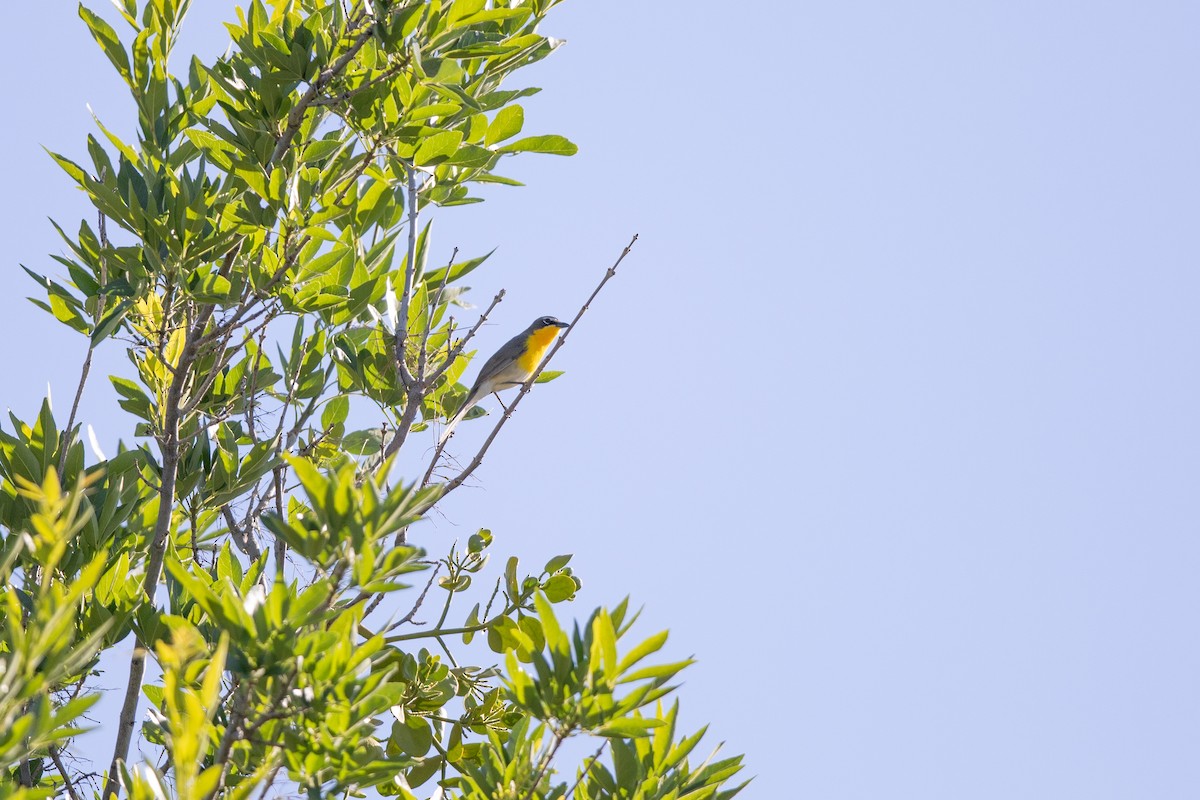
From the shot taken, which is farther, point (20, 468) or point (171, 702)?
point (20, 468)

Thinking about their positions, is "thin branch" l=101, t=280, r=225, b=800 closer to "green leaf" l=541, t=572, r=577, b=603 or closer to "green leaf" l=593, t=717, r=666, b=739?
"green leaf" l=541, t=572, r=577, b=603

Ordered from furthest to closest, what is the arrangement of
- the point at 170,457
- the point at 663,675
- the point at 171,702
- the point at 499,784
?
1. the point at 170,457
2. the point at 499,784
3. the point at 663,675
4. the point at 171,702

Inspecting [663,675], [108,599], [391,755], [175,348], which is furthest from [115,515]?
[663,675]

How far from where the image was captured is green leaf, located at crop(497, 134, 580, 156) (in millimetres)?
4363

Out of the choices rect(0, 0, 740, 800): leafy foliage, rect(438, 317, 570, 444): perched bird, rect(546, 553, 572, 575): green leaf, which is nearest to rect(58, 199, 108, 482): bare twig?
rect(0, 0, 740, 800): leafy foliage

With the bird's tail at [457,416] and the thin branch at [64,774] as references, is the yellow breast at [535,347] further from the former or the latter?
the thin branch at [64,774]

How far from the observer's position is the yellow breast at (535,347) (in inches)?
418

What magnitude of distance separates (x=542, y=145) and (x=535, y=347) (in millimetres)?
6649

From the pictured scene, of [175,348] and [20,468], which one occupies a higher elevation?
[175,348]

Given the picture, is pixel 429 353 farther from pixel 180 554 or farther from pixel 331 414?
pixel 180 554

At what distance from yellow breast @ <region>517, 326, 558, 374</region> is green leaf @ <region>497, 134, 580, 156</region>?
20.2ft

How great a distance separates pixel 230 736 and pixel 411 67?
208cm

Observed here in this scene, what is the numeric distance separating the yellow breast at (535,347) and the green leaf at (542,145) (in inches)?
242

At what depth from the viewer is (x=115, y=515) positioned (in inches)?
153
